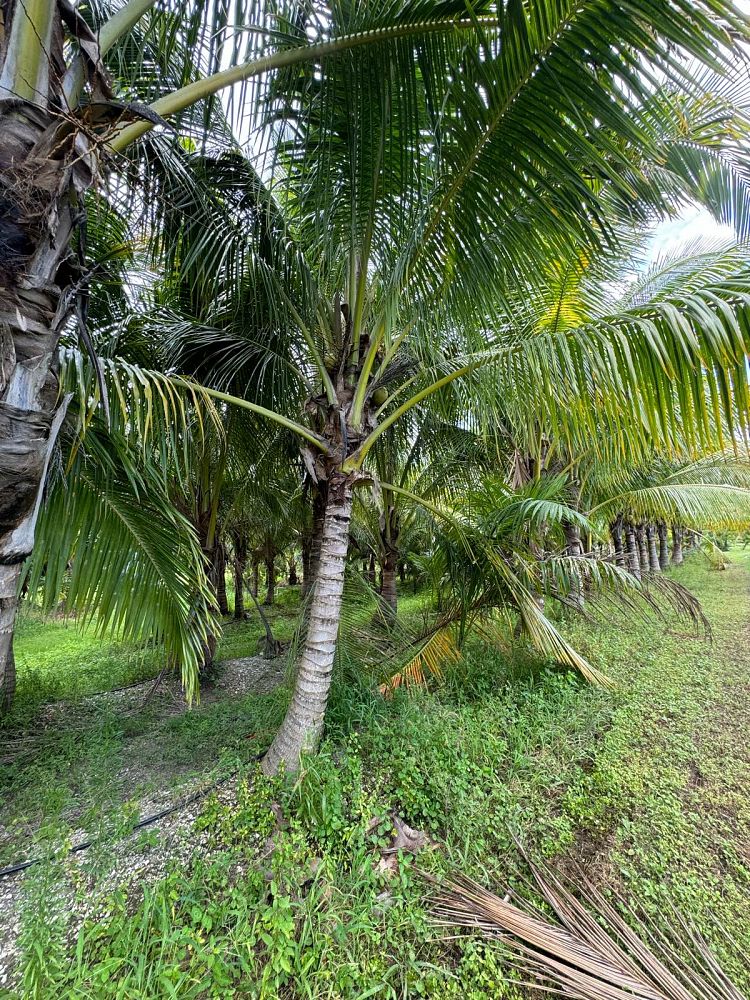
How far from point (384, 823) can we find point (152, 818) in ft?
4.27

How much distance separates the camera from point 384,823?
202cm

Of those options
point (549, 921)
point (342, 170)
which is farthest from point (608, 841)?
point (342, 170)

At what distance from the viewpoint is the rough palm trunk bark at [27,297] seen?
3.67ft

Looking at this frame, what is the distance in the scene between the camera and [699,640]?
5.39 meters

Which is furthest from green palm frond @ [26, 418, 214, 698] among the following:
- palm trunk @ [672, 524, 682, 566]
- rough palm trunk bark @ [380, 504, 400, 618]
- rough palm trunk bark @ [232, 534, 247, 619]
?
palm trunk @ [672, 524, 682, 566]

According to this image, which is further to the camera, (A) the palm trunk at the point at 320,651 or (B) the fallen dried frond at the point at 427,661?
(B) the fallen dried frond at the point at 427,661

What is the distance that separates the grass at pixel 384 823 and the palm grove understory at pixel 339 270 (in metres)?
0.48

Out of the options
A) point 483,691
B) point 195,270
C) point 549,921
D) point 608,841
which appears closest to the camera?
point 549,921

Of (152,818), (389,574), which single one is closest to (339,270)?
(152,818)

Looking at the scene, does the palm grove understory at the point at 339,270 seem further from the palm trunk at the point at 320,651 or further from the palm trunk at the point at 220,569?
the palm trunk at the point at 220,569

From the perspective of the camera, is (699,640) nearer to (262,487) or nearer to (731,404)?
(731,404)

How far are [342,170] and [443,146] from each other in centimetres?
60

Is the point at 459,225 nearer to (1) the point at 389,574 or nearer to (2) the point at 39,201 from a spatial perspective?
(2) the point at 39,201

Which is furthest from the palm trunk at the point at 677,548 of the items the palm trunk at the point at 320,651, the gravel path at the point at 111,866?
the gravel path at the point at 111,866
